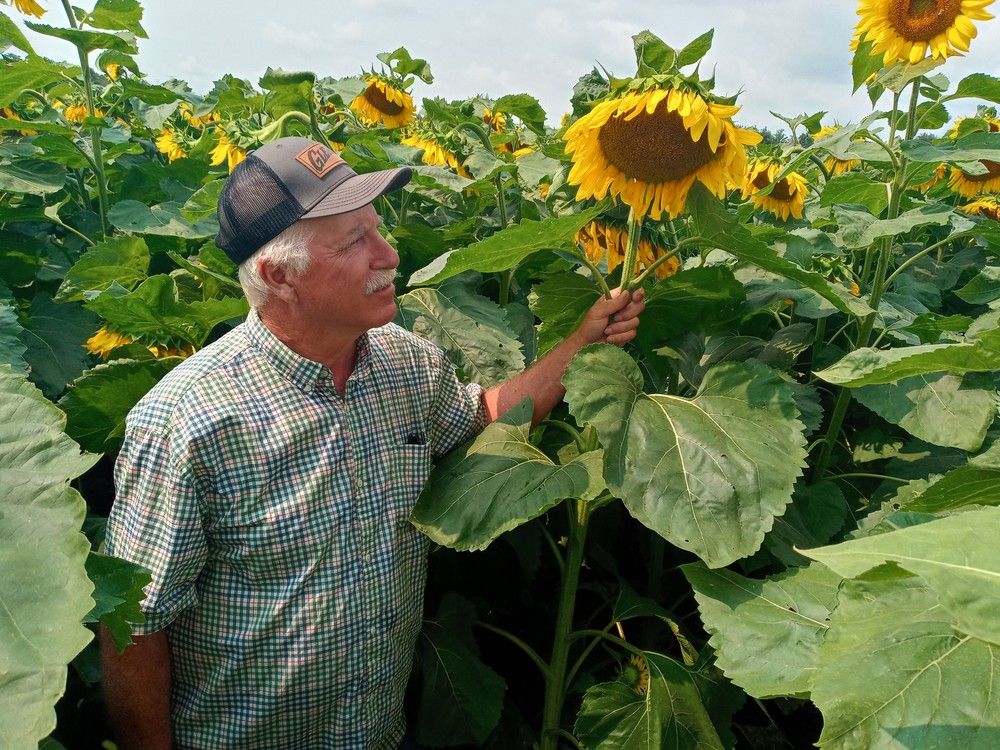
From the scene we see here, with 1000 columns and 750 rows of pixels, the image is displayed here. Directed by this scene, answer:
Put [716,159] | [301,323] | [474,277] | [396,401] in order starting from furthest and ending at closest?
[474,277] < [396,401] < [301,323] < [716,159]

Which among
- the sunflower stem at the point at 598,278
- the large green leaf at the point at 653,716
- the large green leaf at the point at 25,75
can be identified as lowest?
the large green leaf at the point at 653,716

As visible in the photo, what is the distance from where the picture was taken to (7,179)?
3.06 meters

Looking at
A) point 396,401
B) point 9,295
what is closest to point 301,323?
point 396,401

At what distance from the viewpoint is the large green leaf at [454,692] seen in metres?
2.34

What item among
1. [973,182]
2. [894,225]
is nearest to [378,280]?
[894,225]

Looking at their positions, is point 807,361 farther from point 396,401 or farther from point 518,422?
point 396,401

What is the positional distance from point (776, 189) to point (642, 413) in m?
1.86

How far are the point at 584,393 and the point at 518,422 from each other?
1.10ft

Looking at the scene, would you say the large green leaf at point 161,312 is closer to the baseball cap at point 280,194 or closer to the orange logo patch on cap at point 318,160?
the baseball cap at point 280,194

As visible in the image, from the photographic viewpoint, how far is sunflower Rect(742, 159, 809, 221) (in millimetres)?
3275

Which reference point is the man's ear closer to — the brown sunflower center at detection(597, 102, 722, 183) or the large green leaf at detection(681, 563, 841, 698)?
the brown sunflower center at detection(597, 102, 722, 183)

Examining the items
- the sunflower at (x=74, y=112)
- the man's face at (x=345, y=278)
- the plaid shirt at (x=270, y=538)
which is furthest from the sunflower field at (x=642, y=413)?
the sunflower at (x=74, y=112)

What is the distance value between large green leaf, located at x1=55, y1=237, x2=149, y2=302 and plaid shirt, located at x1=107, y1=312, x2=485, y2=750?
0.99m

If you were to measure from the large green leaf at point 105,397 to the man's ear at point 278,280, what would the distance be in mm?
443
